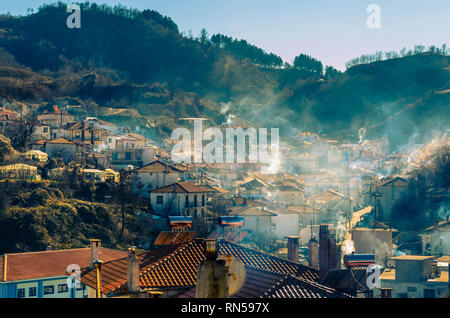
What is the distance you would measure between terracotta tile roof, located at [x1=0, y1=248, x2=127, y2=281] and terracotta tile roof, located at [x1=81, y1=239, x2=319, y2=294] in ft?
21.0

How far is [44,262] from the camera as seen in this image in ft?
67.2

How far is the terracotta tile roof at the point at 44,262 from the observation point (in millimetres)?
19281

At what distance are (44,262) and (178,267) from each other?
10.4 m

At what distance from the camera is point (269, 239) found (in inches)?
1328

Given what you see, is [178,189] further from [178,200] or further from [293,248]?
[293,248]

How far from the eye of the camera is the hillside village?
11.7 metres

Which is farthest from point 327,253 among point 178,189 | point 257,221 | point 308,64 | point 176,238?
point 308,64

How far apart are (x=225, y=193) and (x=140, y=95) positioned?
54.4 metres

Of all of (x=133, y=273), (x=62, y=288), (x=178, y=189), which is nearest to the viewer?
(x=133, y=273)


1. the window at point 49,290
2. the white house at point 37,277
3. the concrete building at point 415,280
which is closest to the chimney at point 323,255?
the concrete building at point 415,280

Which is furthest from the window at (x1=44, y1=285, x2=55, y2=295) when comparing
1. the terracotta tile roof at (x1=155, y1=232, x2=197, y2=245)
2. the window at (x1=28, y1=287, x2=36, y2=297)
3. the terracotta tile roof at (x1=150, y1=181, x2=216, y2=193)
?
the terracotta tile roof at (x1=150, y1=181, x2=216, y2=193)

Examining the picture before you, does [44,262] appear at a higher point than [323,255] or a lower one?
lower

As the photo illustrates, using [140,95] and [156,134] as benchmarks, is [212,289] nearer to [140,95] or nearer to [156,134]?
[156,134]

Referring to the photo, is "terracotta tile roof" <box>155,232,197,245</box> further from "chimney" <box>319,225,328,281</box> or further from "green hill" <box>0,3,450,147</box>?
"green hill" <box>0,3,450,147</box>
